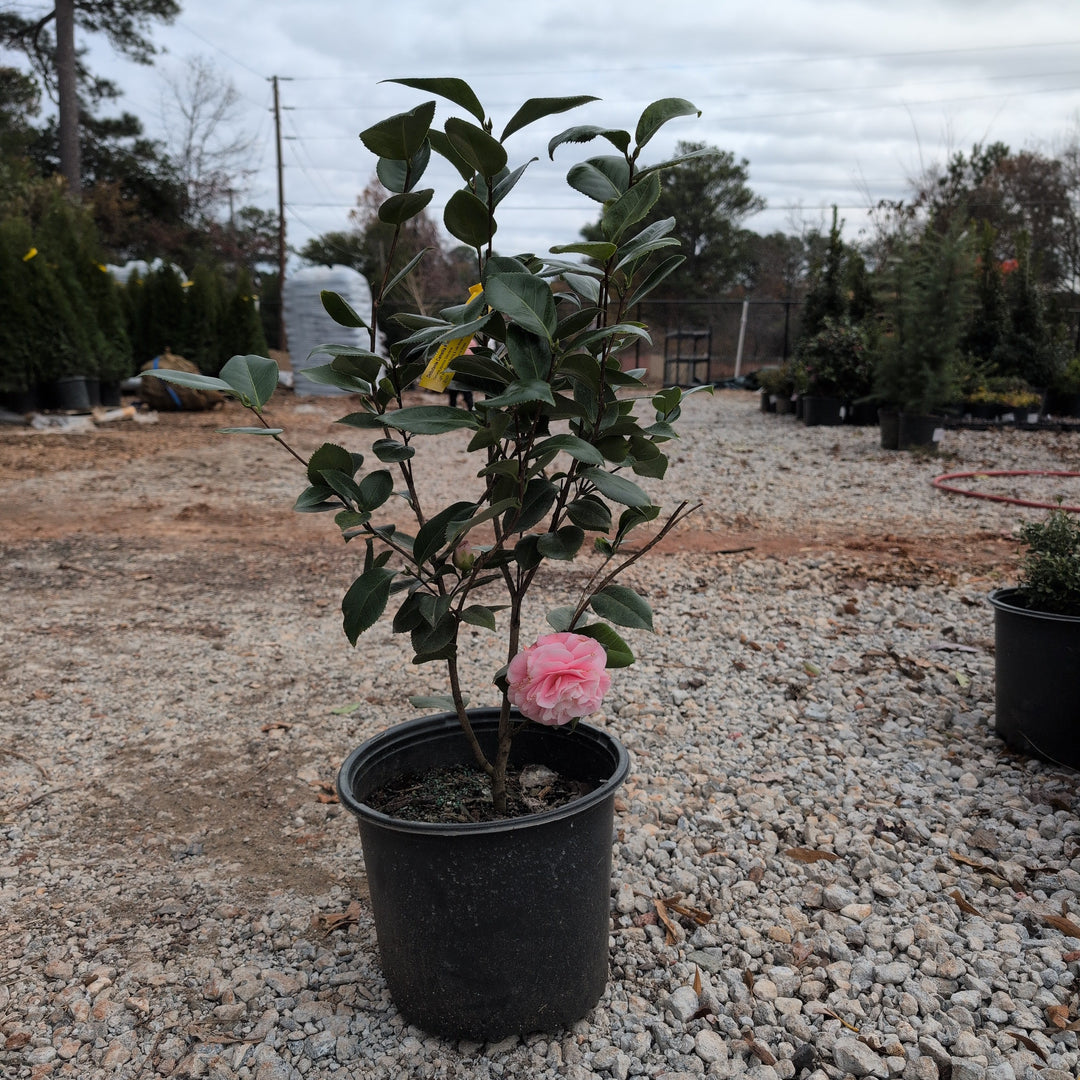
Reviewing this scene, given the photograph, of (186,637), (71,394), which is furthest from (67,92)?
(186,637)

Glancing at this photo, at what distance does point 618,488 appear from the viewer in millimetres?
1204

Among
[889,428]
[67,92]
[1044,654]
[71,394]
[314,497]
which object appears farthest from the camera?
[67,92]

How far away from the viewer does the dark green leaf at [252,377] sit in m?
1.26

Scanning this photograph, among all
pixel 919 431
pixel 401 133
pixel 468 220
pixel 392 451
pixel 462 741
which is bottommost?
pixel 462 741

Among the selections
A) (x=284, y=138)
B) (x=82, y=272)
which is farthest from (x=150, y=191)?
(x=82, y=272)

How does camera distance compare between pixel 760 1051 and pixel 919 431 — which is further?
pixel 919 431

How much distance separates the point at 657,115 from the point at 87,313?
9956mm

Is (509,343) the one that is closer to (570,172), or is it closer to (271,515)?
(570,172)

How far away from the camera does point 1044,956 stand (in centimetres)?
164

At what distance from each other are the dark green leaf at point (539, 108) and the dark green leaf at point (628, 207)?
13 centimetres

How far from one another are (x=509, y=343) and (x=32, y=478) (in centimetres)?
651

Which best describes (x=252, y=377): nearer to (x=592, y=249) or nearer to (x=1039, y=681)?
(x=592, y=249)

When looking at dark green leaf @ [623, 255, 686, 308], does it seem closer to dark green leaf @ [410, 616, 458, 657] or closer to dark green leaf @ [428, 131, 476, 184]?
dark green leaf @ [428, 131, 476, 184]

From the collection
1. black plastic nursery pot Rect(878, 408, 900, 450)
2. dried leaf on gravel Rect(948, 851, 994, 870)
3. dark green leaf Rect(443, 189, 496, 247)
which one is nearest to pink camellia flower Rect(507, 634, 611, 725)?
dark green leaf Rect(443, 189, 496, 247)
